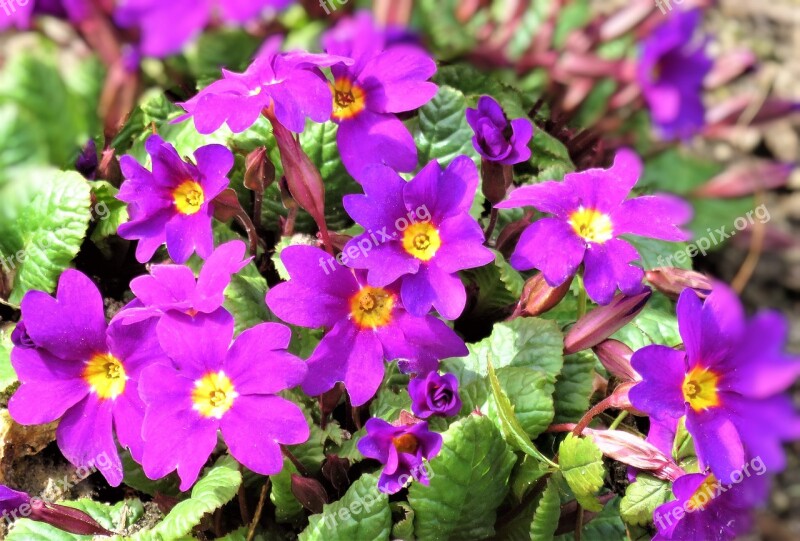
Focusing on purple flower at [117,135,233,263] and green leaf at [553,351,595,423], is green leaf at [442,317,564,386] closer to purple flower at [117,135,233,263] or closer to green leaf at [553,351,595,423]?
green leaf at [553,351,595,423]

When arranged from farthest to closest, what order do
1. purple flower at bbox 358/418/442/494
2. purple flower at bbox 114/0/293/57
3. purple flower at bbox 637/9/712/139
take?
purple flower at bbox 637/9/712/139 → purple flower at bbox 358/418/442/494 → purple flower at bbox 114/0/293/57

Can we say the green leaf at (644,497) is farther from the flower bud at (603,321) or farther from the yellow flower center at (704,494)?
the flower bud at (603,321)

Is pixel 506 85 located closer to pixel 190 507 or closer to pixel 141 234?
pixel 141 234

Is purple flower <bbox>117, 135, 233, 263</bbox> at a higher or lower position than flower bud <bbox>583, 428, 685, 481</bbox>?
higher

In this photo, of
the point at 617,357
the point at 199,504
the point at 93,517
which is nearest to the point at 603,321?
the point at 617,357

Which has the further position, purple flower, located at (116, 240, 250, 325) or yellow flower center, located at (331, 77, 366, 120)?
yellow flower center, located at (331, 77, 366, 120)

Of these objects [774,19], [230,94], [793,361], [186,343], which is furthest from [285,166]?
[774,19]

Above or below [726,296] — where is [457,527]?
below

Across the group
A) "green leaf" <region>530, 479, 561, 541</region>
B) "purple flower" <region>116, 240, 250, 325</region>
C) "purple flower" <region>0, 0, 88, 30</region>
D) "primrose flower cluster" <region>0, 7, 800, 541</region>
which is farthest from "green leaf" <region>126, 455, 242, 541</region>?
"purple flower" <region>0, 0, 88, 30</region>
